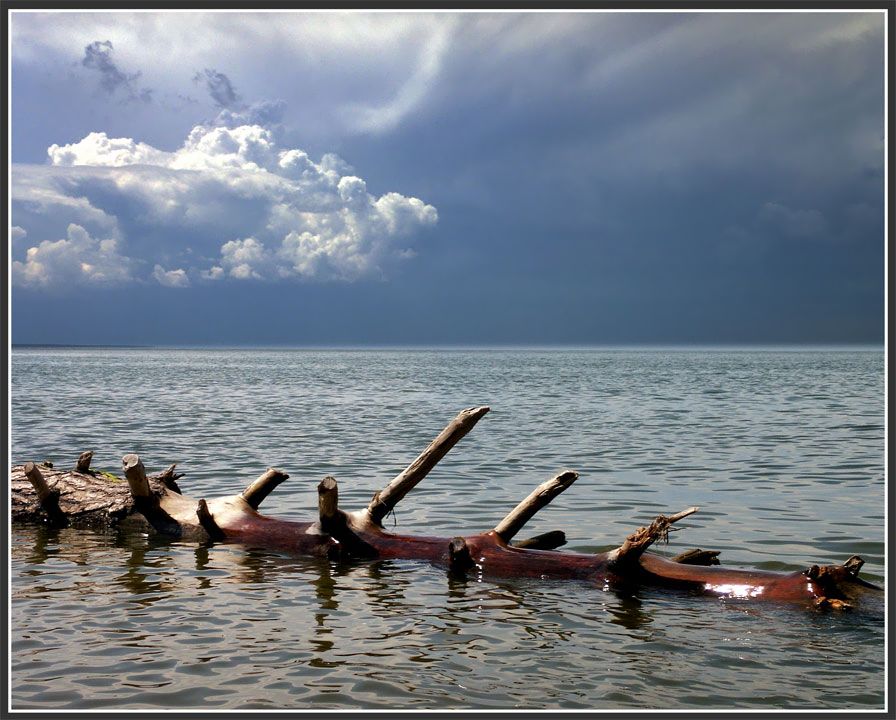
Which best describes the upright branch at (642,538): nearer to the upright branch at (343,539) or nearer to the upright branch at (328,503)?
the upright branch at (343,539)

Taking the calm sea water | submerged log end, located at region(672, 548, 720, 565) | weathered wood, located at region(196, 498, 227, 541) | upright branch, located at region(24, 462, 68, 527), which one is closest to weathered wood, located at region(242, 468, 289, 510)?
weathered wood, located at region(196, 498, 227, 541)

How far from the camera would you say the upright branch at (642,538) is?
8.88 m

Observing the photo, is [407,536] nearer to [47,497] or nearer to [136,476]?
[136,476]

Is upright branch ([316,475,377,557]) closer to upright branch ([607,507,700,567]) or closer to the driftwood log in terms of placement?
the driftwood log

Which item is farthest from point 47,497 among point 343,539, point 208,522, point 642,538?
point 642,538

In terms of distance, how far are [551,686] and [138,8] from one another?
594cm

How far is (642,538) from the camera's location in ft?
29.6

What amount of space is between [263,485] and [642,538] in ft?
17.0

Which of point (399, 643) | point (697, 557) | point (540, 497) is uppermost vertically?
point (540, 497)

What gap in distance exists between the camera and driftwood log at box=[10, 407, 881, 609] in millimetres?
8883

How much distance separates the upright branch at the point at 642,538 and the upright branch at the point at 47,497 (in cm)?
800

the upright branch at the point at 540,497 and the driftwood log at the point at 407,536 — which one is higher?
the upright branch at the point at 540,497

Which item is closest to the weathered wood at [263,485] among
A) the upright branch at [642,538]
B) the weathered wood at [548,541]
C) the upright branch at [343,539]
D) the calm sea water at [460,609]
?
the calm sea water at [460,609]

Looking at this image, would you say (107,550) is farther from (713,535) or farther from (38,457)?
(38,457)
